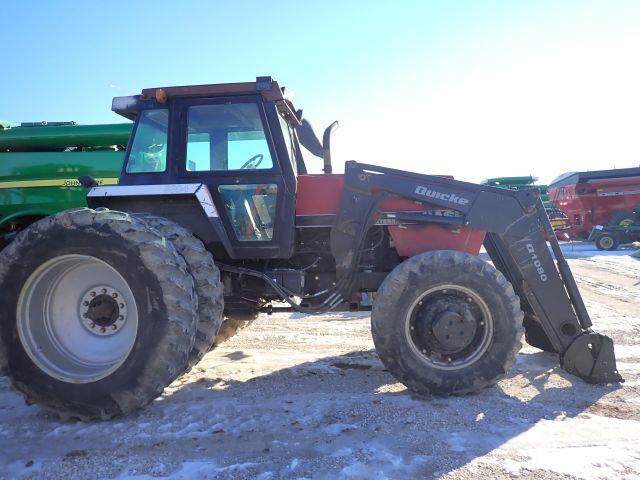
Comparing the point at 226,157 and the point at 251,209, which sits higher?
the point at 226,157

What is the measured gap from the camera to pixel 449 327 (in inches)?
130

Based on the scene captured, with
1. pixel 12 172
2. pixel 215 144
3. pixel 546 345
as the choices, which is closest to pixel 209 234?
pixel 215 144

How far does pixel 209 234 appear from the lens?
12.8 ft

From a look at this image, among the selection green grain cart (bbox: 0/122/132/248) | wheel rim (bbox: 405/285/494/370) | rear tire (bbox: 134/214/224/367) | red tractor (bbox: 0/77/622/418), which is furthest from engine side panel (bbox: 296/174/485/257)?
green grain cart (bbox: 0/122/132/248)

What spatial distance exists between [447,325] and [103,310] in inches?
103

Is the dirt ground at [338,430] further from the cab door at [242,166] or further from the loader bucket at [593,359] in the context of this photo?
the cab door at [242,166]

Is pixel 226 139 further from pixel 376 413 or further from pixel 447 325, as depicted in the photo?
pixel 376 413

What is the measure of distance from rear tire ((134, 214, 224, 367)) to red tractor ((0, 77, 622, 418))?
0.04ft

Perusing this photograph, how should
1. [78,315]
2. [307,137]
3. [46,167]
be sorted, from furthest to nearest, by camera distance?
[46,167], [307,137], [78,315]

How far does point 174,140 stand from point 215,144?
35 cm

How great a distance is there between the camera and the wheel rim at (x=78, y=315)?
323 centimetres

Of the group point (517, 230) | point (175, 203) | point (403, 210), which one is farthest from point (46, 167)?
point (517, 230)

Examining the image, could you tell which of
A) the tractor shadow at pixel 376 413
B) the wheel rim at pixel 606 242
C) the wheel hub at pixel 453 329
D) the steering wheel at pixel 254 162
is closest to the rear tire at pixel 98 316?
the tractor shadow at pixel 376 413

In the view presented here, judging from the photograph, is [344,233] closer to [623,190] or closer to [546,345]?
[546,345]
